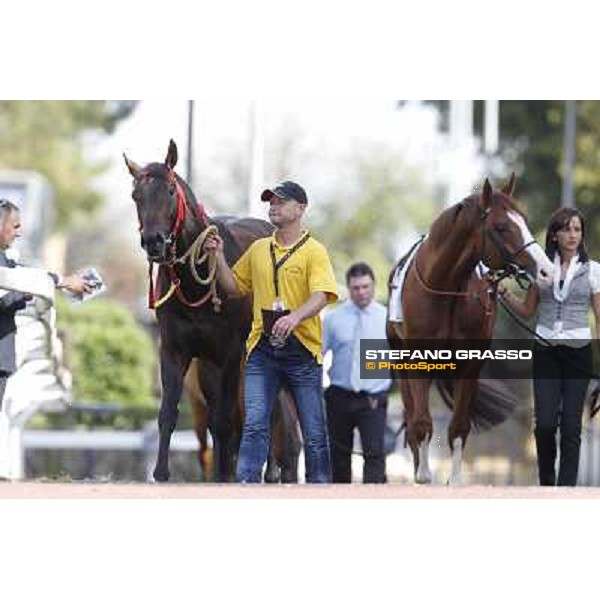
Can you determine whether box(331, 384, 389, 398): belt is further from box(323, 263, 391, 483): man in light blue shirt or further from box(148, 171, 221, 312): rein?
box(148, 171, 221, 312): rein

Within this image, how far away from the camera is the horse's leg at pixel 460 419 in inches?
495

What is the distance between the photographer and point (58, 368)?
47.9 ft

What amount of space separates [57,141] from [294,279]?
21654mm

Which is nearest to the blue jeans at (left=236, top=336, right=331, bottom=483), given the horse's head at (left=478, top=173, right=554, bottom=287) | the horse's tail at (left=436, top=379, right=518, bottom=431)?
the horse's head at (left=478, top=173, right=554, bottom=287)

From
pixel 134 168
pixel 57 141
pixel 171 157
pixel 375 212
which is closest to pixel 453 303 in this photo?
pixel 171 157

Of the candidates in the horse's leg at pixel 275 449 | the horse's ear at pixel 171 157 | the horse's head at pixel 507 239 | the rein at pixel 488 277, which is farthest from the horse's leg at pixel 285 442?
the horse's ear at pixel 171 157

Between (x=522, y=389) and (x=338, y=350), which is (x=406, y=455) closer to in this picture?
(x=522, y=389)

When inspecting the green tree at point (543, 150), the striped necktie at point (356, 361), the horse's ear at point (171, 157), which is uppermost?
the green tree at point (543, 150)

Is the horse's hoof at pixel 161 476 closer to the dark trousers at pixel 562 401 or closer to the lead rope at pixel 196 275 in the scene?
the lead rope at pixel 196 275

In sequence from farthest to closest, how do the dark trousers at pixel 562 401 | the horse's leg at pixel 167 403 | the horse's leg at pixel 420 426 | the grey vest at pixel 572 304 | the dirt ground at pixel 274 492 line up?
the horse's leg at pixel 420 426 < the grey vest at pixel 572 304 < the dark trousers at pixel 562 401 < the horse's leg at pixel 167 403 < the dirt ground at pixel 274 492

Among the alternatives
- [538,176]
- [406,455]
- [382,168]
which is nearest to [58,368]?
[406,455]

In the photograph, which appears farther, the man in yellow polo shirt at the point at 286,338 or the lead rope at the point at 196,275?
the lead rope at the point at 196,275

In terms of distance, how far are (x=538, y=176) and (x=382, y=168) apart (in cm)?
454

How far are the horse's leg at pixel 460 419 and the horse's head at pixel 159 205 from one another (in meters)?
2.49
